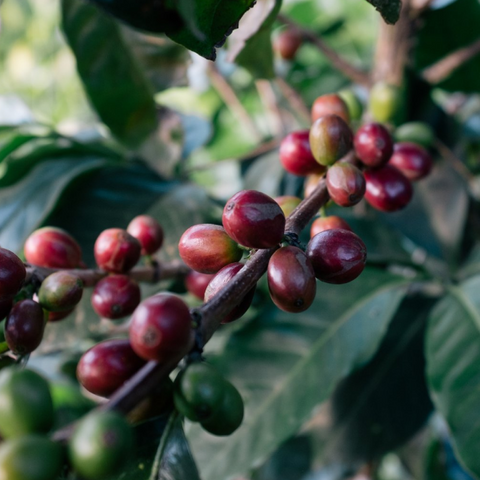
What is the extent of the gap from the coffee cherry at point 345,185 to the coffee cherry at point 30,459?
0.36m

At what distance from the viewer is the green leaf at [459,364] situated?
794 millimetres

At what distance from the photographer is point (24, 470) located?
312 mm

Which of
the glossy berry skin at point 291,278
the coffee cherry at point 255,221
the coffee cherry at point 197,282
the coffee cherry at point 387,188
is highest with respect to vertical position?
the coffee cherry at point 255,221

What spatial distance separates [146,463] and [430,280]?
0.82 meters

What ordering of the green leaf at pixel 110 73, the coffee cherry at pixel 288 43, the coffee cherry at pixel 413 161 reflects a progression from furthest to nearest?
the coffee cherry at pixel 288 43 < the green leaf at pixel 110 73 < the coffee cherry at pixel 413 161

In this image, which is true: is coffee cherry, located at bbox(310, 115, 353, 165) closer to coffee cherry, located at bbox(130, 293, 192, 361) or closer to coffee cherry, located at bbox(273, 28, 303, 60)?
coffee cherry, located at bbox(130, 293, 192, 361)

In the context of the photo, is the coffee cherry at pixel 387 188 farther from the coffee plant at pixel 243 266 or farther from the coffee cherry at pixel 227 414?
the coffee cherry at pixel 227 414

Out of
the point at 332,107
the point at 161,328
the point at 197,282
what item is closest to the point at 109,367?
the point at 161,328

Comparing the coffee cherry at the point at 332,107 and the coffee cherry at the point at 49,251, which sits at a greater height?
the coffee cherry at the point at 332,107

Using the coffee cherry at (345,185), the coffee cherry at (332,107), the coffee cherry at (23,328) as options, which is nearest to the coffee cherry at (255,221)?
the coffee cherry at (345,185)

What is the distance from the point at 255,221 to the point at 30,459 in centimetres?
25

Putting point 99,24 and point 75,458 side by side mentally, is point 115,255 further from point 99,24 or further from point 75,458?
point 99,24

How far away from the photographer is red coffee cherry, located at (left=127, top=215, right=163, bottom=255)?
70cm

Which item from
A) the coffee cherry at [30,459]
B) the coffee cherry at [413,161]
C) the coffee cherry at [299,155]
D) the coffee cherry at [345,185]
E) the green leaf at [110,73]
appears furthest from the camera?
the green leaf at [110,73]
